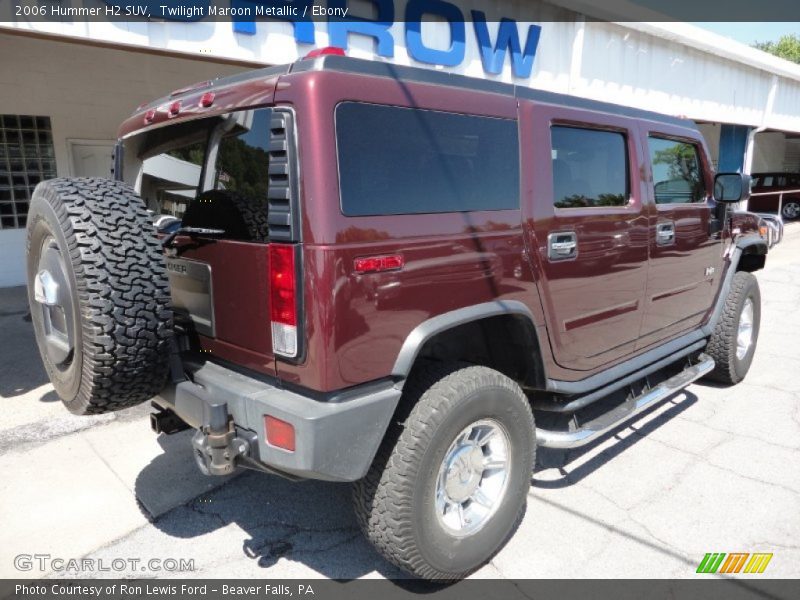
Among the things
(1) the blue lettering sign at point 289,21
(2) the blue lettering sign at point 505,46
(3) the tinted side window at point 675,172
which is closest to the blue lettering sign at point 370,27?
(1) the blue lettering sign at point 289,21

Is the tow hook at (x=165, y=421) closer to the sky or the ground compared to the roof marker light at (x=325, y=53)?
closer to the ground

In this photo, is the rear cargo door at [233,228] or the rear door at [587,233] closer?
the rear cargo door at [233,228]

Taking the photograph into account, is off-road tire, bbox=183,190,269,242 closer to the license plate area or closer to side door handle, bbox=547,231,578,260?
the license plate area

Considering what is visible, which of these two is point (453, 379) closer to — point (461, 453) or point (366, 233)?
point (461, 453)

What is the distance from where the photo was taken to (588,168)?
310 cm

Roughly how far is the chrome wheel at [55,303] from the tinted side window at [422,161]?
1.23 m

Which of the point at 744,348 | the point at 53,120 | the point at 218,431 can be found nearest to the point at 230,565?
the point at 218,431

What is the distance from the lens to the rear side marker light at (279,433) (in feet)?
6.60

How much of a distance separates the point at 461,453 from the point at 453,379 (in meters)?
0.36

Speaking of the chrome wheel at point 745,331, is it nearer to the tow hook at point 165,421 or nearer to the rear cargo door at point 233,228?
the rear cargo door at point 233,228

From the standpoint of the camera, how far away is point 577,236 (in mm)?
2896

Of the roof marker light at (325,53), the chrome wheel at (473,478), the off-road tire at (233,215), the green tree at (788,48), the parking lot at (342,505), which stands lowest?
the parking lot at (342,505)

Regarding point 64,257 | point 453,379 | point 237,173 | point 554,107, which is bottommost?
point 453,379

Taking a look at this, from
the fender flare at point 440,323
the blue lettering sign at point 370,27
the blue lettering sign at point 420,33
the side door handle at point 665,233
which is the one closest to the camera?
the fender flare at point 440,323
